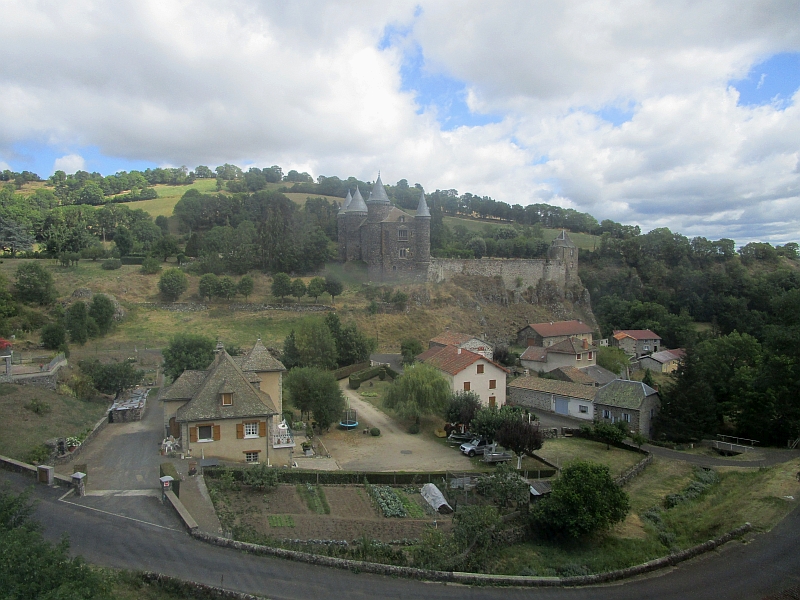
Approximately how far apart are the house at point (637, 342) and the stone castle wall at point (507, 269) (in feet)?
33.0

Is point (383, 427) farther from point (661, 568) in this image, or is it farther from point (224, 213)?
point (224, 213)

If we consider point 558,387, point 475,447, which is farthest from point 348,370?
point 475,447

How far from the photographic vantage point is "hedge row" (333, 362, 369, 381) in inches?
1559

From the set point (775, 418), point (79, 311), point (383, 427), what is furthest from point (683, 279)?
point (79, 311)

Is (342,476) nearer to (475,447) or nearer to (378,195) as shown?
(475,447)

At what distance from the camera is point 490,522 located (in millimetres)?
15969

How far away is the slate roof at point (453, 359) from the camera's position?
32.6 m

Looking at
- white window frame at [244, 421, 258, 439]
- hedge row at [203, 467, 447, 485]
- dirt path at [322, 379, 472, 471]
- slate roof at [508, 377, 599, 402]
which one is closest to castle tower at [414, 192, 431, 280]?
slate roof at [508, 377, 599, 402]

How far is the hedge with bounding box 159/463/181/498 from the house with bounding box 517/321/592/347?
3989cm

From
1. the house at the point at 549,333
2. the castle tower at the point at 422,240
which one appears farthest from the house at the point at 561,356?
the castle tower at the point at 422,240

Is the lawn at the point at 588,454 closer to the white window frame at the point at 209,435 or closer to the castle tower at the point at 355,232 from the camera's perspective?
the white window frame at the point at 209,435

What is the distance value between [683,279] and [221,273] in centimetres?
6120

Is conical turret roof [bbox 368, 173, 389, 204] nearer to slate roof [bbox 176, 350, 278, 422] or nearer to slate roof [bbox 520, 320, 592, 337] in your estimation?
slate roof [bbox 520, 320, 592, 337]

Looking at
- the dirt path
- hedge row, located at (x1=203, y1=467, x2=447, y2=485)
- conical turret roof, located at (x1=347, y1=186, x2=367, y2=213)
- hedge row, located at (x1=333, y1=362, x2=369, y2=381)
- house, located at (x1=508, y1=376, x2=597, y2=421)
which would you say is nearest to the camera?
hedge row, located at (x1=203, y1=467, x2=447, y2=485)
